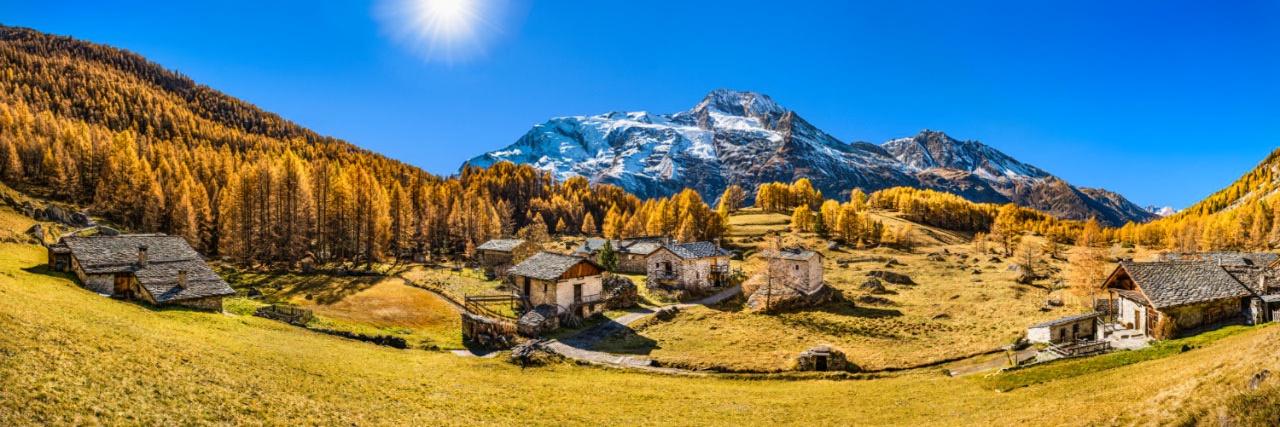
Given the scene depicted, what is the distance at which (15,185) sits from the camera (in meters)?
99.6

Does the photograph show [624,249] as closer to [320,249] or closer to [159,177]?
[320,249]

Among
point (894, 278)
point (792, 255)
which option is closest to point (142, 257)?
point (792, 255)

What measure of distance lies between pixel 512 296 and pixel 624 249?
129 ft

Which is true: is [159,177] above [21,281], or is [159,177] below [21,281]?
above

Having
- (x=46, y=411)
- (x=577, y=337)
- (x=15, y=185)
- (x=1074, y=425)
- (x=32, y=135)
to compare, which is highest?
(x=32, y=135)

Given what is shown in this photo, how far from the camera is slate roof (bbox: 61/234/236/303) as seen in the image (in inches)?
1492

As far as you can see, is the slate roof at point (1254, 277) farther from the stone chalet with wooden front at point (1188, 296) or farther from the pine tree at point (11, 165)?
the pine tree at point (11, 165)

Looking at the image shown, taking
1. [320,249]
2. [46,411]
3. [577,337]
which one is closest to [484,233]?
[320,249]

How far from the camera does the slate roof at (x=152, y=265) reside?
37.9 metres

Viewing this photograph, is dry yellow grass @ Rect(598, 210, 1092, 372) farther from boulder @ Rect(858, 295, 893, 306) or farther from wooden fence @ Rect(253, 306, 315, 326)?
wooden fence @ Rect(253, 306, 315, 326)

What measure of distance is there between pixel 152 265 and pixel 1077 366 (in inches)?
2416

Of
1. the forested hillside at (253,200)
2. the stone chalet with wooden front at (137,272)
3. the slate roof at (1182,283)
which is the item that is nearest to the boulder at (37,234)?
the stone chalet with wooden front at (137,272)

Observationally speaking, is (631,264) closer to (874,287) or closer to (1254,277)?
(874,287)

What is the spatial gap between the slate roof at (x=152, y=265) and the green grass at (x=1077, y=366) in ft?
166
